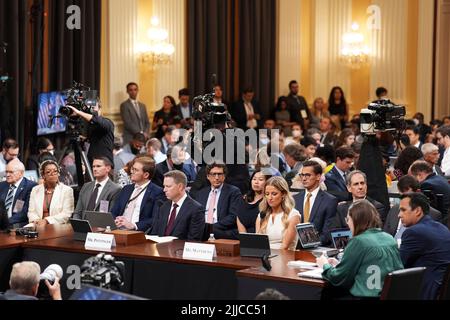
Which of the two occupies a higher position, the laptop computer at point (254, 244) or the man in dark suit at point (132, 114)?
the man in dark suit at point (132, 114)

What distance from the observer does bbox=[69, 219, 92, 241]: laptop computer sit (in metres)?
7.20

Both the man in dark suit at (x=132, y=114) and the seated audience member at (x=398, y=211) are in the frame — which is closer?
the seated audience member at (x=398, y=211)

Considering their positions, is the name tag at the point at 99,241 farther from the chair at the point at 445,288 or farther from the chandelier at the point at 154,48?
the chandelier at the point at 154,48

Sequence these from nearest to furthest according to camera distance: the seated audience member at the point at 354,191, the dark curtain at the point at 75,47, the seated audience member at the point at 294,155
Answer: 1. the seated audience member at the point at 354,191
2. the seated audience member at the point at 294,155
3. the dark curtain at the point at 75,47

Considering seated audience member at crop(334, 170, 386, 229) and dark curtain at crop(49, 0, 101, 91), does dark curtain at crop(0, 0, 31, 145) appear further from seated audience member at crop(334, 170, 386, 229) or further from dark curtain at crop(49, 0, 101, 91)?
seated audience member at crop(334, 170, 386, 229)

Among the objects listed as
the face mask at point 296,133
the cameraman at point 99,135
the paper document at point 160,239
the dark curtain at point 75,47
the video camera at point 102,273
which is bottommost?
the paper document at point 160,239

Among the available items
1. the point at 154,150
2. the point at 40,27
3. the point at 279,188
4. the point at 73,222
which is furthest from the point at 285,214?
the point at 40,27

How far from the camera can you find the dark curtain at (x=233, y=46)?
15.3 m

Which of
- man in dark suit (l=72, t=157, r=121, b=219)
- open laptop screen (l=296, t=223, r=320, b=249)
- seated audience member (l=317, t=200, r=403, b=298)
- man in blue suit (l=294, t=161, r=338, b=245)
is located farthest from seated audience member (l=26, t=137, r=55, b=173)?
seated audience member (l=317, t=200, r=403, b=298)

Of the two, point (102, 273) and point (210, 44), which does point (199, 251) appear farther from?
point (210, 44)

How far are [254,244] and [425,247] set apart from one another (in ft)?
3.82

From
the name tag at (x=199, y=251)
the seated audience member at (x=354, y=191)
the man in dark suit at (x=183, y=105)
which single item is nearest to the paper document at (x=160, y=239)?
the name tag at (x=199, y=251)

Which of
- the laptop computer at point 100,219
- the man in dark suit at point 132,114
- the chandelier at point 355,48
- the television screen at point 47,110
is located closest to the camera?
the laptop computer at point 100,219

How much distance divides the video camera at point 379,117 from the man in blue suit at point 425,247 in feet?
6.31
